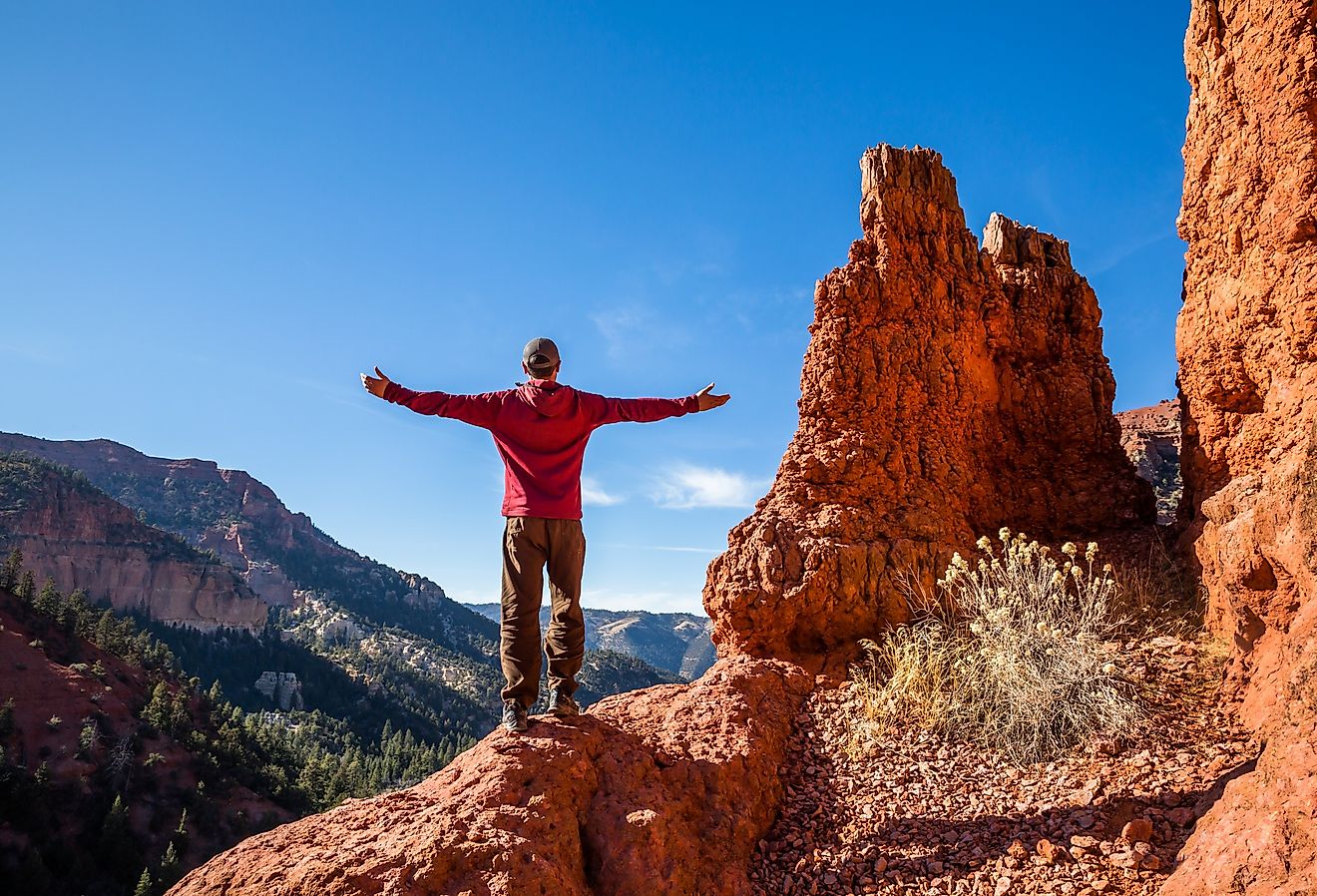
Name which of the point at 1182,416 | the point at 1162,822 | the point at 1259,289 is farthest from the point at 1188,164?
the point at 1162,822

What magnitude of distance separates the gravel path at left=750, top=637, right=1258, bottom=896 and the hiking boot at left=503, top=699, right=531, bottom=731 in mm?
1518

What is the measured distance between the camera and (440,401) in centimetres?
464

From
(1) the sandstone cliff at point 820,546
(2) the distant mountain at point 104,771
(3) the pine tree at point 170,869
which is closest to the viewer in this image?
(1) the sandstone cliff at point 820,546

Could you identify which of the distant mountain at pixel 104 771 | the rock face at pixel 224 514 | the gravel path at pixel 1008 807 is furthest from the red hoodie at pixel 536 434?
the rock face at pixel 224 514

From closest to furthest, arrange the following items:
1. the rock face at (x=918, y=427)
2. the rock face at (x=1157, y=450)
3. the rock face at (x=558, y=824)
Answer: the rock face at (x=558, y=824), the rock face at (x=918, y=427), the rock face at (x=1157, y=450)

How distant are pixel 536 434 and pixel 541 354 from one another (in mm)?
538

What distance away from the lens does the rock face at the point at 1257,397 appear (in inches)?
123

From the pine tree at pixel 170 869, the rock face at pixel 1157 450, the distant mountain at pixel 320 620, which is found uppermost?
the rock face at pixel 1157 450

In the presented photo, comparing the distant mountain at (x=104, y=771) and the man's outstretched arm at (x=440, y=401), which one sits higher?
the man's outstretched arm at (x=440, y=401)

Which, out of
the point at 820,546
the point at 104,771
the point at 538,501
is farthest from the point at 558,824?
the point at 104,771

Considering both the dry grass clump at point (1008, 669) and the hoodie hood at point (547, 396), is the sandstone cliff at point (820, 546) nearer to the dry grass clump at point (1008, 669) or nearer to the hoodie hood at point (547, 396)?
the dry grass clump at point (1008, 669)

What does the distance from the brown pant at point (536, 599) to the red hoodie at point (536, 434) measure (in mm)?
116

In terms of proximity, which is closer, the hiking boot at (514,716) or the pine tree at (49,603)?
the hiking boot at (514,716)

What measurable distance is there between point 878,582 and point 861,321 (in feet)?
8.68
